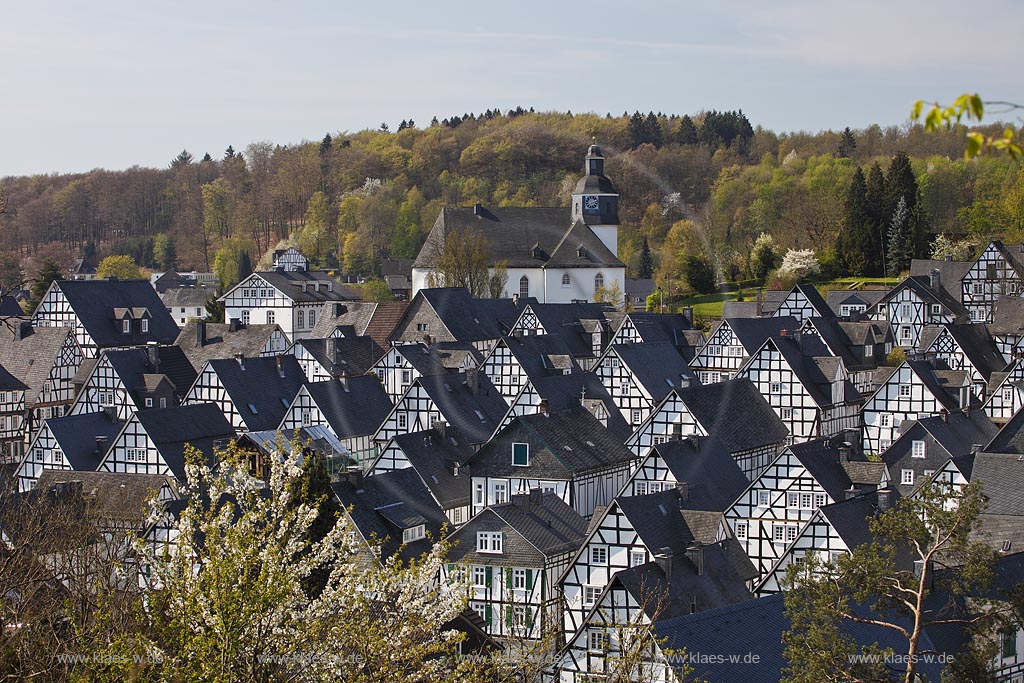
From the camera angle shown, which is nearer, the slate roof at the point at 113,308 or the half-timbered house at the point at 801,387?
the half-timbered house at the point at 801,387

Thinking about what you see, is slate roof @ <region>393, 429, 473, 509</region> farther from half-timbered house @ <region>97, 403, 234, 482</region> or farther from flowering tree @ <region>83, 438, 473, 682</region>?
flowering tree @ <region>83, 438, 473, 682</region>

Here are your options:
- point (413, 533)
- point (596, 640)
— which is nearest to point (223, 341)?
point (413, 533)

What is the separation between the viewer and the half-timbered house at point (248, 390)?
49.1 metres

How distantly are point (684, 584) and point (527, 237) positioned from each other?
6104cm

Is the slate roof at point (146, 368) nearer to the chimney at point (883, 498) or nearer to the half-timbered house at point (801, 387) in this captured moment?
the half-timbered house at point (801, 387)

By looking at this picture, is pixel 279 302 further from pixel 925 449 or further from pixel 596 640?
pixel 596 640

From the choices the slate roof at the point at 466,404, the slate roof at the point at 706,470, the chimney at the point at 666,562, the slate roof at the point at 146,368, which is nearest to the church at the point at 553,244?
the slate roof at the point at 146,368

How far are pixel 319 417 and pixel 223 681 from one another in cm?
3339

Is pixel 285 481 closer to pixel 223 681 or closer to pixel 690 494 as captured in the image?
pixel 223 681

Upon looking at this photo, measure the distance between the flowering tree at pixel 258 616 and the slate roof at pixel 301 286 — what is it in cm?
6568

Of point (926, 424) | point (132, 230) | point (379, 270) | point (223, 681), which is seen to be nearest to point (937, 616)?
point (223, 681)

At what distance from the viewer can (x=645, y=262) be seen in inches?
3708

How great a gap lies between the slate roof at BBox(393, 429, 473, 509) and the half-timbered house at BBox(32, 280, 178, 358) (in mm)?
29959

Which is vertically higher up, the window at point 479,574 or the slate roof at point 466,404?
the slate roof at point 466,404
